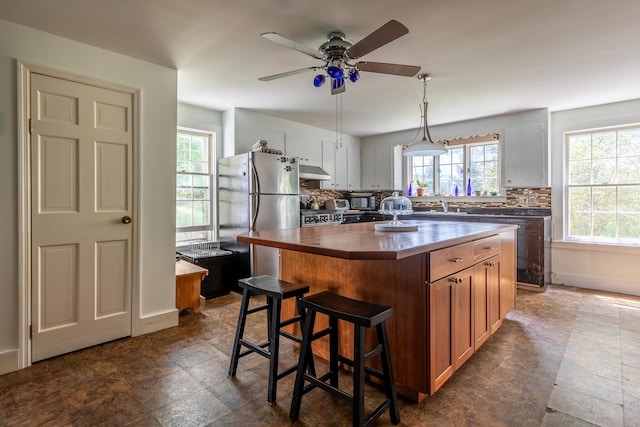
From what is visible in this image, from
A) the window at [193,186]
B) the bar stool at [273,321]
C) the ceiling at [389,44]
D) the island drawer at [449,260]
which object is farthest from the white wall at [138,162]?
the island drawer at [449,260]

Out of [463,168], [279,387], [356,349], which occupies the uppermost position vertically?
[463,168]

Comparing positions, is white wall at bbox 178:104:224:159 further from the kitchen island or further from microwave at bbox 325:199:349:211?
the kitchen island

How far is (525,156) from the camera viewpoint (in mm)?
4504

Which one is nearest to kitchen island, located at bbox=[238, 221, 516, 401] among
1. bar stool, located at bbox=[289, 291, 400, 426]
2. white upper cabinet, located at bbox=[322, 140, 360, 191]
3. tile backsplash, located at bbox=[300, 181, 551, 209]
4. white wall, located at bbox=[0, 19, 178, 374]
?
bar stool, located at bbox=[289, 291, 400, 426]

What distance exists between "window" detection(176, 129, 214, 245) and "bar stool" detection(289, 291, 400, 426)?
289 cm

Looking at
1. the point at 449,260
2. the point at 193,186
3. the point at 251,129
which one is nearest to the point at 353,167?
the point at 251,129

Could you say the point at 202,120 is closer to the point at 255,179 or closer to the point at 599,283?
the point at 255,179

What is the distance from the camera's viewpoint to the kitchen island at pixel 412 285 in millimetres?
1711

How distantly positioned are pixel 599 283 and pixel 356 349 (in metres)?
4.21

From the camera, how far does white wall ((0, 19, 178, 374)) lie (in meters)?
2.17

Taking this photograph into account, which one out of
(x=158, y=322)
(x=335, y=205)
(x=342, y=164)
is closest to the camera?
(x=158, y=322)

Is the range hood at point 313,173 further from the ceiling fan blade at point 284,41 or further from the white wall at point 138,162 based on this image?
the ceiling fan blade at point 284,41

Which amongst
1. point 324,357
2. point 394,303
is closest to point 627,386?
point 394,303

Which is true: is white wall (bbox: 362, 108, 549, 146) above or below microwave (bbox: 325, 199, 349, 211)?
above
